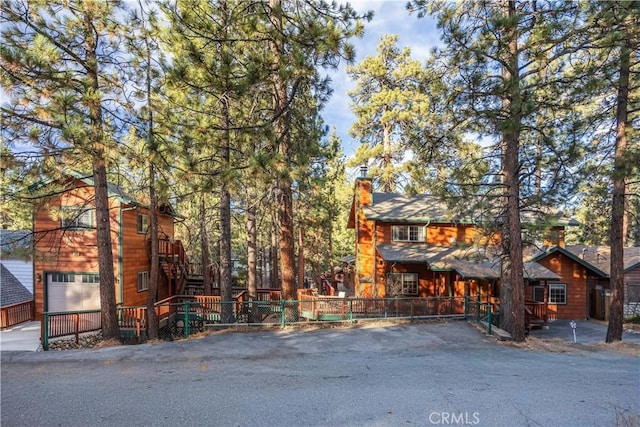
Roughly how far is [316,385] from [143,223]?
14535 millimetres

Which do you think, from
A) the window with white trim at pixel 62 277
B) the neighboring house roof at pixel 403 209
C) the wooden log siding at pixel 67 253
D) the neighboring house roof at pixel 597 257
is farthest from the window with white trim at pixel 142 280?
the neighboring house roof at pixel 597 257

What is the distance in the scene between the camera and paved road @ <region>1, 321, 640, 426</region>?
15.7 ft

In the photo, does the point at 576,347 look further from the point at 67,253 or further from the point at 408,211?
the point at 67,253

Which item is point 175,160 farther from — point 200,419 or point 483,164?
point 483,164

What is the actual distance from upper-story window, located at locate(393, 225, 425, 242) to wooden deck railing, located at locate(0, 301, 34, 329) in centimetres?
1749

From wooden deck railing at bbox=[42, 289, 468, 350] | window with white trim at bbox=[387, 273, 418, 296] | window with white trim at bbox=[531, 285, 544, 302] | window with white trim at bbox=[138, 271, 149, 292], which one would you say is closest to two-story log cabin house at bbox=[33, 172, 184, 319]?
window with white trim at bbox=[138, 271, 149, 292]

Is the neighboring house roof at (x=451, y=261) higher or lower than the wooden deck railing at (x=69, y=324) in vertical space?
higher

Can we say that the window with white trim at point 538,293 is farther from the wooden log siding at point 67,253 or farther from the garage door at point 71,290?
the garage door at point 71,290

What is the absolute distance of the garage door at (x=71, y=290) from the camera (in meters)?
14.5

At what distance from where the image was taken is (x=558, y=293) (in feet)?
57.3

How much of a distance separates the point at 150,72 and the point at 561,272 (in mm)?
20738

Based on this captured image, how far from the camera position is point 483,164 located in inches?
414

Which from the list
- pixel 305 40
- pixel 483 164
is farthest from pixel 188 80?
pixel 483 164

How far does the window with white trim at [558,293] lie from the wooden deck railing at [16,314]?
24958 millimetres
